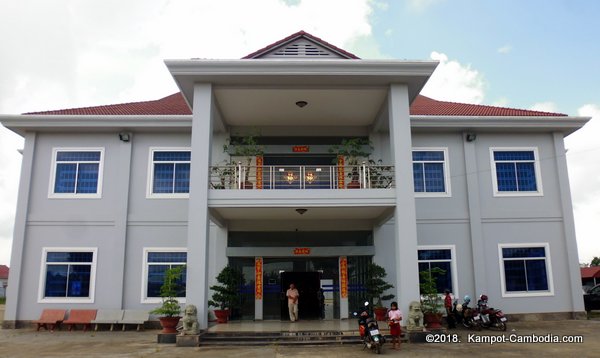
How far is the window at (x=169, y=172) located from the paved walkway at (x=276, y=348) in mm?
4256

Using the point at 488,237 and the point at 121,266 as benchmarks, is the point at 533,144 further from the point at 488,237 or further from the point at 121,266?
the point at 121,266

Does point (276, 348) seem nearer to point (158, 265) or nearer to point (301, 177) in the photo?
point (301, 177)

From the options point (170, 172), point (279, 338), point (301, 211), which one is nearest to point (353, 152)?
point (301, 211)

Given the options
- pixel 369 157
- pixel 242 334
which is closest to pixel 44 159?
pixel 242 334

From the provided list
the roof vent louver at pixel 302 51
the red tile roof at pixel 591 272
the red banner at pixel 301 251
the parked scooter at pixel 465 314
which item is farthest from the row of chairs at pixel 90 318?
the red tile roof at pixel 591 272

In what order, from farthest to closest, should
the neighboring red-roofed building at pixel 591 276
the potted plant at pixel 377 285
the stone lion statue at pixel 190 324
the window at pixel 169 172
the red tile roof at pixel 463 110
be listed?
the neighboring red-roofed building at pixel 591 276
the red tile roof at pixel 463 110
the window at pixel 169 172
the potted plant at pixel 377 285
the stone lion statue at pixel 190 324

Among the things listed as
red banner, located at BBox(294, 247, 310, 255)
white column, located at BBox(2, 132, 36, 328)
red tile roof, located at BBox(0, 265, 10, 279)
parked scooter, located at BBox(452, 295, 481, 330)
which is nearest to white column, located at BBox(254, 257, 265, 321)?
red banner, located at BBox(294, 247, 310, 255)

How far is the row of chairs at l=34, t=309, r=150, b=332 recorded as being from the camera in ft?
43.3

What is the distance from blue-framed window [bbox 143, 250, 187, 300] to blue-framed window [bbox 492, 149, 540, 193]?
9.81m

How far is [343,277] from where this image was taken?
1383 cm

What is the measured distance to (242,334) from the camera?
35.0 ft

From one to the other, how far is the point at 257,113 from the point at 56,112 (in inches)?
251

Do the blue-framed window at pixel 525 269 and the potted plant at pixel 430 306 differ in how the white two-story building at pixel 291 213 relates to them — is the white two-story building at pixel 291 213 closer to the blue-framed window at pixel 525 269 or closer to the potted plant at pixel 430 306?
the blue-framed window at pixel 525 269

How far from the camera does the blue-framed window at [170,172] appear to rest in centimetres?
1443
